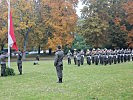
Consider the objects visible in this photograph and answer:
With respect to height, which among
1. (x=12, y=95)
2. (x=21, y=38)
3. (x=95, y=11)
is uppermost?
(x=95, y=11)

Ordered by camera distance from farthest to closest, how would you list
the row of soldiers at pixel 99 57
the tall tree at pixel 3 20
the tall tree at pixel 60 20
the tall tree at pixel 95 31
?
the tall tree at pixel 95 31 → the tall tree at pixel 60 20 → the tall tree at pixel 3 20 → the row of soldiers at pixel 99 57

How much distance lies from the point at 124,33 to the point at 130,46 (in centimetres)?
354

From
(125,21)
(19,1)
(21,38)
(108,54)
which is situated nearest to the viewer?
(108,54)

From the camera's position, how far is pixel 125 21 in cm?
6806

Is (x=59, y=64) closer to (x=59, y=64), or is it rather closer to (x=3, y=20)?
(x=59, y=64)

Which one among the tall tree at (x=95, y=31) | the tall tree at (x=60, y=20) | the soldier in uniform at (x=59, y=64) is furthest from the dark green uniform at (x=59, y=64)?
the tall tree at (x=95, y=31)

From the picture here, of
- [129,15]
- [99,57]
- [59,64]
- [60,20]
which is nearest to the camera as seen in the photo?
[59,64]

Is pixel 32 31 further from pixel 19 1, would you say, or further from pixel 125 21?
pixel 125 21

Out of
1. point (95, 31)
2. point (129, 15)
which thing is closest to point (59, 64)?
point (95, 31)

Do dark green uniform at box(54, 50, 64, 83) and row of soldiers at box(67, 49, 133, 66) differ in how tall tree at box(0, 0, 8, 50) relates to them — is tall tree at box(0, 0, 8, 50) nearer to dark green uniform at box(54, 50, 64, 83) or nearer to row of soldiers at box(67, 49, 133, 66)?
row of soldiers at box(67, 49, 133, 66)

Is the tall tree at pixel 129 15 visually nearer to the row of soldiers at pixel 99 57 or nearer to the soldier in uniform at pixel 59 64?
the row of soldiers at pixel 99 57

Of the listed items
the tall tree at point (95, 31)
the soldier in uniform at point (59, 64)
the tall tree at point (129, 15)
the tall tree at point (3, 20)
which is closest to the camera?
the soldier in uniform at point (59, 64)

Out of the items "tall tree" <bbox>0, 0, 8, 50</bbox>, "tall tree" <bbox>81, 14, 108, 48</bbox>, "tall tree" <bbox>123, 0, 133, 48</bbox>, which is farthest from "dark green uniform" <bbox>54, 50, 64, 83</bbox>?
"tall tree" <bbox>123, 0, 133, 48</bbox>

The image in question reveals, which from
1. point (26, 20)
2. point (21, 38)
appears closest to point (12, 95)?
point (26, 20)
